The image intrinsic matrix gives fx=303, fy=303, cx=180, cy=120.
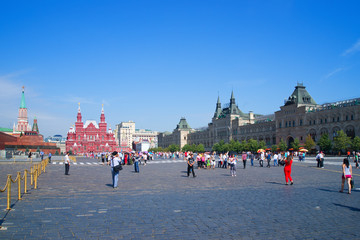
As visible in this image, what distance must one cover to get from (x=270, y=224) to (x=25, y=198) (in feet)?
28.4

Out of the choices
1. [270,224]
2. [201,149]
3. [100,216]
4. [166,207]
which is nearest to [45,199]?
→ [100,216]

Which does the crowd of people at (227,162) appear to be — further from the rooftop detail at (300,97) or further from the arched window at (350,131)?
the rooftop detail at (300,97)

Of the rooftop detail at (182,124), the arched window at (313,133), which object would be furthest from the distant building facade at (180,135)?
the arched window at (313,133)

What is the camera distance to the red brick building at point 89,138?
4284 inches

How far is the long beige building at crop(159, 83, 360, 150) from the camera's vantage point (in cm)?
6252

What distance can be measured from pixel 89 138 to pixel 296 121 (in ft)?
238

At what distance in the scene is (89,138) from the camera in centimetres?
11169

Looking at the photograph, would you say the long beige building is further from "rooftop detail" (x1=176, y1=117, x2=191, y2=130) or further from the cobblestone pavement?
the cobblestone pavement

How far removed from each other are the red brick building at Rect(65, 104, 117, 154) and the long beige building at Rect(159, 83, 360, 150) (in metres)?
40.6

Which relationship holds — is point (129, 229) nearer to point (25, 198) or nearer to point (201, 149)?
point (25, 198)

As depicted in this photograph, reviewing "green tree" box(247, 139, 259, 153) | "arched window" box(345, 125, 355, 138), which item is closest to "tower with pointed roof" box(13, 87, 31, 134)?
"green tree" box(247, 139, 259, 153)

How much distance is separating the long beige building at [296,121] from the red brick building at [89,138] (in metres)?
40.6

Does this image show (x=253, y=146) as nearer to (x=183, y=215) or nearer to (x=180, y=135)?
(x=180, y=135)

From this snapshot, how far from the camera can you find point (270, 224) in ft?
23.9
